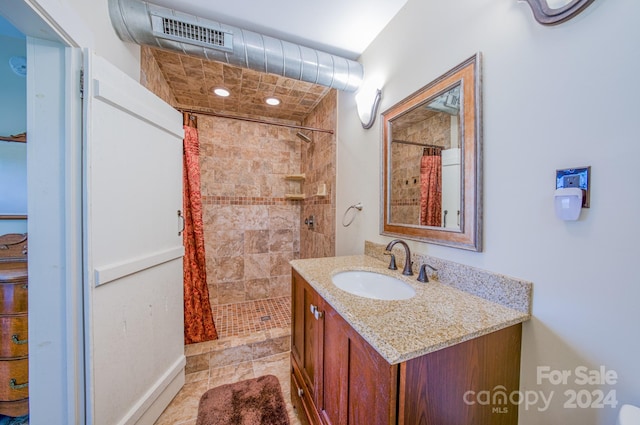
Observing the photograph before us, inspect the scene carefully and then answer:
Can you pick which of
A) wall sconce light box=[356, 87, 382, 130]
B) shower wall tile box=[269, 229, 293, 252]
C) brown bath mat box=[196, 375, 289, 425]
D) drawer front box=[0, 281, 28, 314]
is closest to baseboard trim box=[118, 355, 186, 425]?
brown bath mat box=[196, 375, 289, 425]

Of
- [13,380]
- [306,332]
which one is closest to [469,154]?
[306,332]

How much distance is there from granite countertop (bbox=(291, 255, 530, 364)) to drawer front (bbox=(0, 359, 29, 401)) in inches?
62.8

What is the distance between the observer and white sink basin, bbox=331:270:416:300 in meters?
1.16

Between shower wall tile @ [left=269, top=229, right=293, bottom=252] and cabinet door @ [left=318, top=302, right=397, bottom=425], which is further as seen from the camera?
shower wall tile @ [left=269, top=229, right=293, bottom=252]

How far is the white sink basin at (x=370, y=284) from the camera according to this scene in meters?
1.16

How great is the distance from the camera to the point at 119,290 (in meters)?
1.09

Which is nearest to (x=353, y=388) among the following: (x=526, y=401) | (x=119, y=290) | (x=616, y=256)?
(x=526, y=401)

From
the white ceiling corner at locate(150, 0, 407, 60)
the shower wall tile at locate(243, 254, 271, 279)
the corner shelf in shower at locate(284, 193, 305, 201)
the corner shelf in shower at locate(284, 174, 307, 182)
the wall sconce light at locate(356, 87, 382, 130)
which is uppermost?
the white ceiling corner at locate(150, 0, 407, 60)

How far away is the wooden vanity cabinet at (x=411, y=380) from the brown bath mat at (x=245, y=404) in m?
0.50

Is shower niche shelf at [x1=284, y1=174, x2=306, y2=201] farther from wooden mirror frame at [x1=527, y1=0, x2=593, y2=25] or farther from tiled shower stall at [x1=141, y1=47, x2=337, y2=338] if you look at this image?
wooden mirror frame at [x1=527, y1=0, x2=593, y2=25]

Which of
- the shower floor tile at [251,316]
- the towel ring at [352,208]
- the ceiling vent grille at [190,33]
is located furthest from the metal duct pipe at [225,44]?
the shower floor tile at [251,316]

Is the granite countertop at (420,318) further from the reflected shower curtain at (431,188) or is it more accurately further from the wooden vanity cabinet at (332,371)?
the reflected shower curtain at (431,188)

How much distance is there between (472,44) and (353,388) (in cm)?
144

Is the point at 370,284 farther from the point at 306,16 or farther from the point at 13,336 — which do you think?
the point at 13,336
